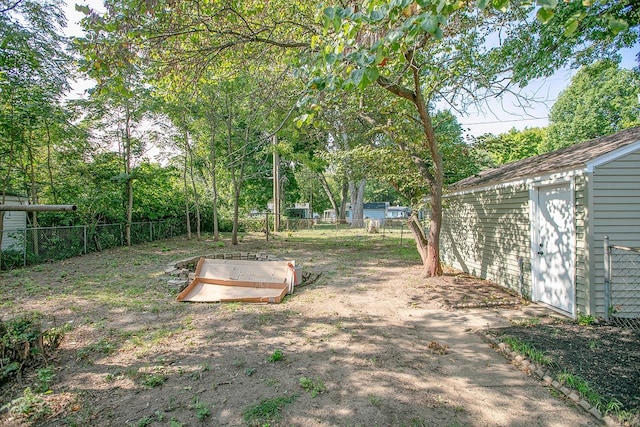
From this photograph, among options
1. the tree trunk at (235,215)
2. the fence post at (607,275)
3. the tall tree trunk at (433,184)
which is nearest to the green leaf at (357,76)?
the fence post at (607,275)

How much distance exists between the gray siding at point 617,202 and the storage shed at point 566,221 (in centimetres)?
1

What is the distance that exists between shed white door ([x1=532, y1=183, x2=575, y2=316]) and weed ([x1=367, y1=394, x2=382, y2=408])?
13.0 feet

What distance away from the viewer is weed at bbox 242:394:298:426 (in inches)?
98.0

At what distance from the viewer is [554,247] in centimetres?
543

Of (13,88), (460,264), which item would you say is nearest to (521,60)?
(460,264)

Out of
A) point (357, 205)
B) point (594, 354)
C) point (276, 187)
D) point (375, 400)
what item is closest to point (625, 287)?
point (594, 354)

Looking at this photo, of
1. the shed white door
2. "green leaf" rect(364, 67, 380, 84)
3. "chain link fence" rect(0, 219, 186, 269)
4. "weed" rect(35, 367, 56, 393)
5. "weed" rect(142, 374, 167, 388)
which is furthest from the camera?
"chain link fence" rect(0, 219, 186, 269)

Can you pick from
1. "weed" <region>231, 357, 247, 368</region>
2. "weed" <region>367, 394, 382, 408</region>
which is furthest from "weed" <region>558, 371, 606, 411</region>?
"weed" <region>231, 357, 247, 368</region>

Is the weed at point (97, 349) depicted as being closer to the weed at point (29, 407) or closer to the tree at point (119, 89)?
the weed at point (29, 407)

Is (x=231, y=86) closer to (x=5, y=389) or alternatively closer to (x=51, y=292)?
(x=51, y=292)

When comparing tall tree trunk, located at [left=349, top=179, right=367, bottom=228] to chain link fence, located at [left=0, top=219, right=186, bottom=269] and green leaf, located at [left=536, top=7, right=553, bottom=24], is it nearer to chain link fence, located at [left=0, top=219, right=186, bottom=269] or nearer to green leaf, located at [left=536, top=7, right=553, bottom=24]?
chain link fence, located at [left=0, top=219, right=186, bottom=269]

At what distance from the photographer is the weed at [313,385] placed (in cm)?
290

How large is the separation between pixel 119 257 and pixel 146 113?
18.7 ft

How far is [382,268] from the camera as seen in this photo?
9.35 m
